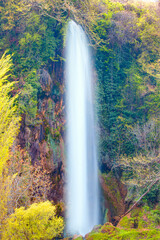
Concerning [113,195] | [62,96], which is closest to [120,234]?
[113,195]

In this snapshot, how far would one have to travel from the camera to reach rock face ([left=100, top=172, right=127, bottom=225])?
13.2m

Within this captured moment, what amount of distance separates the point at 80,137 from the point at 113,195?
493 centimetres

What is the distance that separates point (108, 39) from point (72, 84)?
4.90 m

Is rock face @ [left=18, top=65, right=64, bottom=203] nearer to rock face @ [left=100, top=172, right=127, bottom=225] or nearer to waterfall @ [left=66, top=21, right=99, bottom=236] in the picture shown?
waterfall @ [left=66, top=21, right=99, bottom=236]

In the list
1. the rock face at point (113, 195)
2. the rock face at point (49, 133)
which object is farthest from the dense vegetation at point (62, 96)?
the rock face at point (113, 195)

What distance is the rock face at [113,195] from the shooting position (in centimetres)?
1316

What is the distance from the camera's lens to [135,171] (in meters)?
12.6

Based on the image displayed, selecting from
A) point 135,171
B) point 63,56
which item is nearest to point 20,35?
point 63,56

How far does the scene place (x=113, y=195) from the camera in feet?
45.6

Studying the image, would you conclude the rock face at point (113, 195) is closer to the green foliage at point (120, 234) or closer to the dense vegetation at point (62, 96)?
the dense vegetation at point (62, 96)

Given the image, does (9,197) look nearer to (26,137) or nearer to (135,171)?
(26,137)

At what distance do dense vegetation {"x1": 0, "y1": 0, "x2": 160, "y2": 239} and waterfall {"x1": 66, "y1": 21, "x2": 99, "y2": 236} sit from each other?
0.69 metres

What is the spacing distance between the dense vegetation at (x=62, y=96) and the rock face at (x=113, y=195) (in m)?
0.29

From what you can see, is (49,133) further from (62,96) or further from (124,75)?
(124,75)
